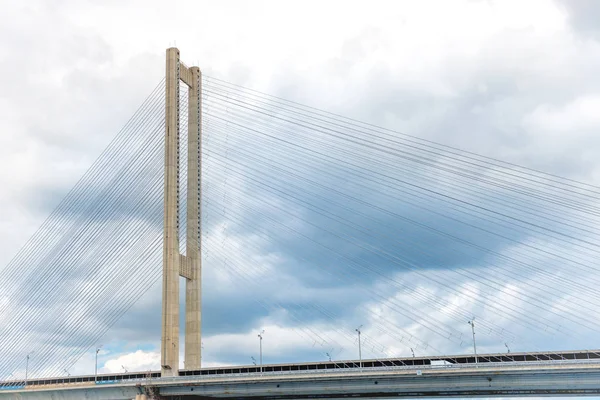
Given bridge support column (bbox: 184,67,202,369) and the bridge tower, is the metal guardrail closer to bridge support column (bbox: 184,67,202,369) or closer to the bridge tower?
the bridge tower

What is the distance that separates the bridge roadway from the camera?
240 ft

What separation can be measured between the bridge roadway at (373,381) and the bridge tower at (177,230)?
14.9 feet

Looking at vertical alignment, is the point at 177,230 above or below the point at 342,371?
above

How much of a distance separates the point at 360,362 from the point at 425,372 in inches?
526

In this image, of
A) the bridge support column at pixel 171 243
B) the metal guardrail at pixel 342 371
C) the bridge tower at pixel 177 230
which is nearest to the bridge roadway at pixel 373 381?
the metal guardrail at pixel 342 371

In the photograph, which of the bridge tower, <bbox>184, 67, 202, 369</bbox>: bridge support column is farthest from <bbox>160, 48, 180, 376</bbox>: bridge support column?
<bbox>184, 67, 202, 369</bbox>: bridge support column

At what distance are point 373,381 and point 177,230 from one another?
31.8 metres

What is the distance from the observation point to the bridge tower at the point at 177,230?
303 feet

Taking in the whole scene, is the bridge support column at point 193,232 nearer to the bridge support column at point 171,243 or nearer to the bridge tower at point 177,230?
the bridge tower at point 177,230

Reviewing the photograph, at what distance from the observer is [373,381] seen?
8138 cm

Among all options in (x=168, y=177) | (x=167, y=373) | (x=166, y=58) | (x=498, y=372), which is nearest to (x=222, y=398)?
(x=167, y=373)

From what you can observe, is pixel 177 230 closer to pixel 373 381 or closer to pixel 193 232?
pixel 193 232

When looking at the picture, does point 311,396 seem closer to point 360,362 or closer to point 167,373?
point 360,362

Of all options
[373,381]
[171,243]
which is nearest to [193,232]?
[171,243]
